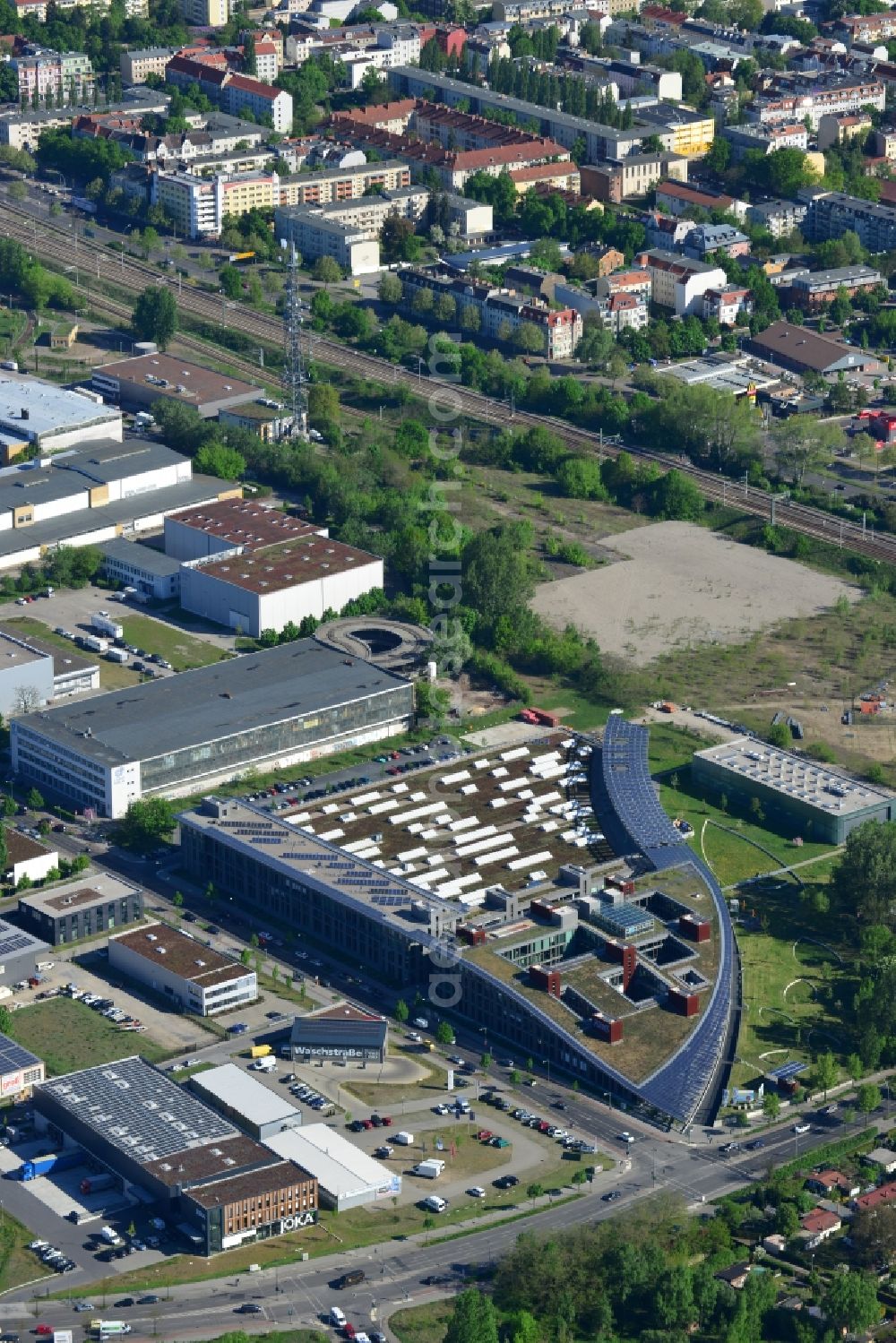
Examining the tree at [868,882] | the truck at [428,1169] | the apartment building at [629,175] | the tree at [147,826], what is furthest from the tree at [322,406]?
the truck at [428,1169]

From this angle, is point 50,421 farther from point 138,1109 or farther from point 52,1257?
point 52,1257

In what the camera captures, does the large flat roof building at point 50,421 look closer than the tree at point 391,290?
Yes

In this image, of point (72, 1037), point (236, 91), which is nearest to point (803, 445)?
point (72, 1037)

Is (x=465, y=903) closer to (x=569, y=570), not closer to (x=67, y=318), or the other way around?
(x=569, y=570)

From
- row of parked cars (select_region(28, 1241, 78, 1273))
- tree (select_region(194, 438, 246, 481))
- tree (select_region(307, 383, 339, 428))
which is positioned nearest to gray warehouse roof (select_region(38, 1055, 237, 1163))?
row of parked cars (select_region(28, 1241, 78, 1273))

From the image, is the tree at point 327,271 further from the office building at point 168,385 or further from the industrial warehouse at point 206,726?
the industrial warehouse at point 206,726

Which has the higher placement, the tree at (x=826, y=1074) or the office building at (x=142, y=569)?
the office building at (x=142, y=569)

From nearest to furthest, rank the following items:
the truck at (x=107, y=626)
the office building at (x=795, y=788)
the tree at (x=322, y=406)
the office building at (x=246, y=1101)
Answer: the office building at (x=246, y=1101) → the office building at (x=795, y=788) → the truck at (x=107, y=626) → the tree at (x=322, y=406)

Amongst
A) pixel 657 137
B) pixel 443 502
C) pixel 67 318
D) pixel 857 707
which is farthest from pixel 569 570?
pixel 657 137
